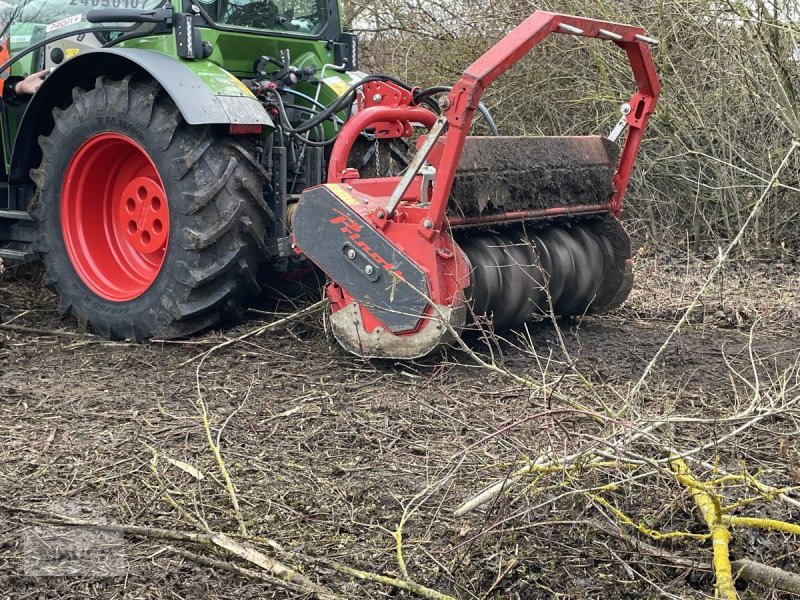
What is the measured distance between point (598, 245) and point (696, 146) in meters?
2.90

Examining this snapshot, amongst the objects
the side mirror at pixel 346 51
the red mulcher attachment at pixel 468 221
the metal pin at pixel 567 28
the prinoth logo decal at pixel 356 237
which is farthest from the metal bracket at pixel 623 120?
the side mirror at pixel 346 51

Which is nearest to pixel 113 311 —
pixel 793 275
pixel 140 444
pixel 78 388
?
pixel 78 388

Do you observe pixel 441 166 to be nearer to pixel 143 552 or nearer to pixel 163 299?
pixel 163 299

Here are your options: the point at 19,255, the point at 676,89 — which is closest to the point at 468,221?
the point at 19,255

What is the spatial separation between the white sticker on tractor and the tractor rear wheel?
1.65 ft

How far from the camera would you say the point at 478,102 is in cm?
388

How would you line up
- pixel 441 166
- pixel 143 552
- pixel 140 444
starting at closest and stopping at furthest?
pixel 143 552 → pixel 140 444 → pixel 441 166

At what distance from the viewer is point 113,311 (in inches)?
191

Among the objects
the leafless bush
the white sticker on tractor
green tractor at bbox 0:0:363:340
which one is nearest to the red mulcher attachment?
green tractor at bbox 0:0:363:340

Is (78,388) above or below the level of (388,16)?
below

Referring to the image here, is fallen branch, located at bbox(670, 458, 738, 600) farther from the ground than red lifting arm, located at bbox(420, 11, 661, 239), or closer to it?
closer to it

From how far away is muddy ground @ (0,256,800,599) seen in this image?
2527mm

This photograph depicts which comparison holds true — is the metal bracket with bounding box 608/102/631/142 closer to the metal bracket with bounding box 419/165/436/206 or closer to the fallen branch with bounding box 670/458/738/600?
the metal bracket with bounding box 419/165/436/206

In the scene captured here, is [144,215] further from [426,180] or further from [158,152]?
[426,180]
